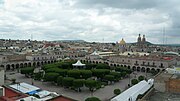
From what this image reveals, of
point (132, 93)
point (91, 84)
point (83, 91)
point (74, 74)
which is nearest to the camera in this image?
point (132, 93)

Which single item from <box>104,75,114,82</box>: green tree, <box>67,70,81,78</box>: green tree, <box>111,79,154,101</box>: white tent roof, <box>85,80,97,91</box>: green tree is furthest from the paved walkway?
<box>67,70,81,78</box>: green tree

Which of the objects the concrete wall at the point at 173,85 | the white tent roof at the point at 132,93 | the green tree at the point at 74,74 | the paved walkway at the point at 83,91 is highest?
the concrete wall at the point at 173,85

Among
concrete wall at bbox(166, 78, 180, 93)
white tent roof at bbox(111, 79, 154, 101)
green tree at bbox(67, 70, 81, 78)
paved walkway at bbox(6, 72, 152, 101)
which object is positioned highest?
concrete wall at bbox(166, 78, 180, 93)

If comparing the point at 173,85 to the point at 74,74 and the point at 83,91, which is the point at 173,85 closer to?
the point at 83,91

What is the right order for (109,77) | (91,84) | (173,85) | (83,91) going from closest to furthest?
1. (173,85)
2. (91,84)
3. (83,91)
4. (109,77)

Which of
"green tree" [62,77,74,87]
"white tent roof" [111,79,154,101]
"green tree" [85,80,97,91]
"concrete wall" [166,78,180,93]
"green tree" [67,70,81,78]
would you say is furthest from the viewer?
"green tree" [67,70,81,78]

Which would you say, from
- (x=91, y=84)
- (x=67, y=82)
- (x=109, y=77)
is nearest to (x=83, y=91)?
(x=91, y=84)

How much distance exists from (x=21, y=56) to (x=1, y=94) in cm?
4603

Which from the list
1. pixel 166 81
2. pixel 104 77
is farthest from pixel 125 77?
pixel 166 81

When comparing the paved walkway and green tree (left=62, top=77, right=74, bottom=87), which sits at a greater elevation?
green tree (left=62, top=77, right=74, bottom=87)

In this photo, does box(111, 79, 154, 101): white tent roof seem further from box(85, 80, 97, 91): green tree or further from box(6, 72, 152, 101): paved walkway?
box(85, 80, 97, 91): green tree

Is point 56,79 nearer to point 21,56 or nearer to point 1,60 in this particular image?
point 1,60

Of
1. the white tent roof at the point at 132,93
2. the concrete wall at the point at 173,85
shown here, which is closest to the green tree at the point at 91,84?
the white tent roof at the point at 132,93

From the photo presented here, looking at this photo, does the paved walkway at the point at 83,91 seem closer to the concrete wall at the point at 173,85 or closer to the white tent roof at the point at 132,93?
the white tent roof at the point at 132,93
